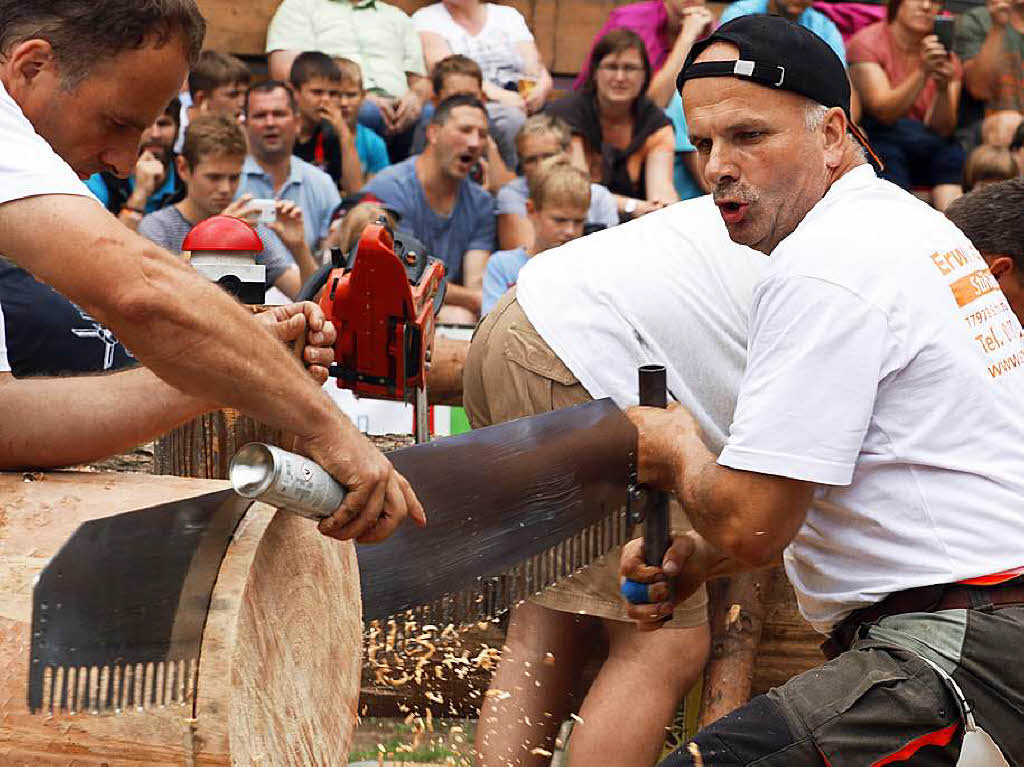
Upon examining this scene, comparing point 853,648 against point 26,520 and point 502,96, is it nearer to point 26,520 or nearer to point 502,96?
point 26,520

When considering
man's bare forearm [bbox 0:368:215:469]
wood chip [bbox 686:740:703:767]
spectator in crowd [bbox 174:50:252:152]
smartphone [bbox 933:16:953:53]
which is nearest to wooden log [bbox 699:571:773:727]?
wood chip [bbox 686:740:703:767]

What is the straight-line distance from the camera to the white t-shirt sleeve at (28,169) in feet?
7.37

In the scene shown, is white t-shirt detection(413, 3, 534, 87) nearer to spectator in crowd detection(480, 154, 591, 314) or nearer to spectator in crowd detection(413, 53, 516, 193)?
spectator in crowd detection(413, 53, 516, 193)

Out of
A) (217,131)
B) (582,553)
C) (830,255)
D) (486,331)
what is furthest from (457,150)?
(830,255)

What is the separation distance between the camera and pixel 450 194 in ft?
25.1

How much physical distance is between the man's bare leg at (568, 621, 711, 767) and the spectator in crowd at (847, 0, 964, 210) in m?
6.02

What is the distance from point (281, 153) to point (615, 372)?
438 centimetres

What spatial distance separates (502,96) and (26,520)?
6743 mm

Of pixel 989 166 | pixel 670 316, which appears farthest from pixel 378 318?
pixel 989 166

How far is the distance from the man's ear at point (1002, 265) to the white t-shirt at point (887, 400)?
3.45ft

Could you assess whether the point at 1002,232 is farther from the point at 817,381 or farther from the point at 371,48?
the point at 371,48

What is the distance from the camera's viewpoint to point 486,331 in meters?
3.87

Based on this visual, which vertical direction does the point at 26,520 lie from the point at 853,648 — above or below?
above

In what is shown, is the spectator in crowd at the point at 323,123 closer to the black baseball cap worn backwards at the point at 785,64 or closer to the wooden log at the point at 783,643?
the wooden log at the point at 783,643
